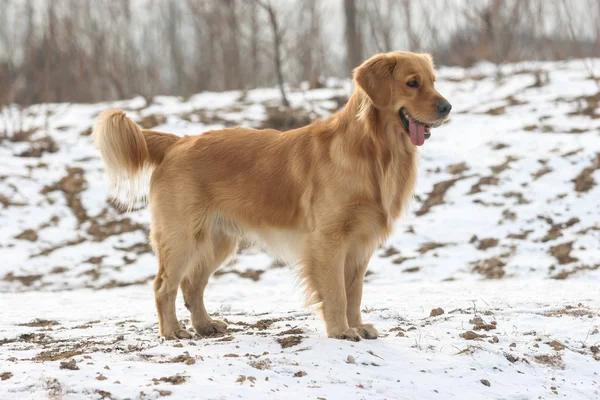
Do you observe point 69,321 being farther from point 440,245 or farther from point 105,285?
point 440,245

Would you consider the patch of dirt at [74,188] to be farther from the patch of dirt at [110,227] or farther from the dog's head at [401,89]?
the dog's head at [401,89]

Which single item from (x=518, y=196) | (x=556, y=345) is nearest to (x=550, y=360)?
(x=556, y=345)

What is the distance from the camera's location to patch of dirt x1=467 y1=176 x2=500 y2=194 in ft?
31.9

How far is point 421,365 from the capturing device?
3.88m

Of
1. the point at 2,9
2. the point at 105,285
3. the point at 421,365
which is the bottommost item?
the point at 105,285

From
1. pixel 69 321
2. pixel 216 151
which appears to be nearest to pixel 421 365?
pixel 216 151

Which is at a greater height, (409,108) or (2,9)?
(2,9)

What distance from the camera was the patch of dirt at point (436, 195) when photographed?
31.4 ft

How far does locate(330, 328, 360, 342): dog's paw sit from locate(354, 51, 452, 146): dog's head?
1277mm

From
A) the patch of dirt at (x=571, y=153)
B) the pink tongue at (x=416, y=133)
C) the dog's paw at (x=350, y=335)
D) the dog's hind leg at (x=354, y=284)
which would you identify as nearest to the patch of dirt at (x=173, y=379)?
the dog's paw at (x=350, y=335)

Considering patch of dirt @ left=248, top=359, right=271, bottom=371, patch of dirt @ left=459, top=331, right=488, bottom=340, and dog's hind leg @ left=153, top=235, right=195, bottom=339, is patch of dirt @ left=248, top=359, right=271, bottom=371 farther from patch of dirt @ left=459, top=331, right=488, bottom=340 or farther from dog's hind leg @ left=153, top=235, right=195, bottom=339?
patch of dirt @ left=459, top=331, right=488, bottom=340

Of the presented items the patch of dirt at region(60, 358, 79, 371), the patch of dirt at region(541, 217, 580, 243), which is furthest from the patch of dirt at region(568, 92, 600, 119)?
the patch of dirt at region(60, 358, 79, 371)

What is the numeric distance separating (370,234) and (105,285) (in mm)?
4759

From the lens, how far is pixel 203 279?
16.9ft
